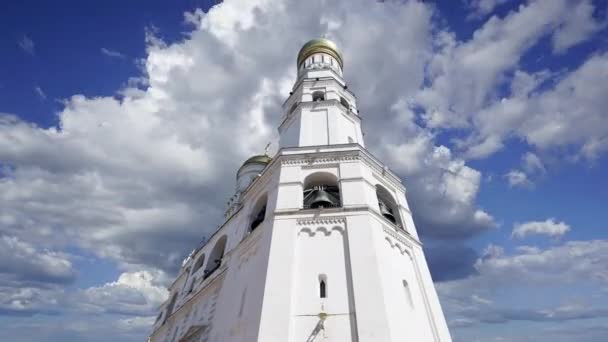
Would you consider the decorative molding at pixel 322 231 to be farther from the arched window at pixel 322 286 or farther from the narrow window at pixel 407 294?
the narrow window at pixel 407 294

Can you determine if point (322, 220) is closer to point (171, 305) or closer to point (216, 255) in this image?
point (216, 255)

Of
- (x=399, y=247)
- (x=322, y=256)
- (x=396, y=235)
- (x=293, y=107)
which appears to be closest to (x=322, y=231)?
(x=322, y=256)

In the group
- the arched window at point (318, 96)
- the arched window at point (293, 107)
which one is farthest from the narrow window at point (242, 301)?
the arched window at point (318, 96)

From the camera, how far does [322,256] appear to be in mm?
13188

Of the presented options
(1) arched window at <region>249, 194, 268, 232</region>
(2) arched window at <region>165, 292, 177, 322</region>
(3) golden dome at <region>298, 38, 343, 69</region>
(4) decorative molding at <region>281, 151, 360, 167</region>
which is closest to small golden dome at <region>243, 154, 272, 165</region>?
(3) golden dome at <region>298, 38, 343, 69</region>

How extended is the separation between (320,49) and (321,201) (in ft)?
53.1

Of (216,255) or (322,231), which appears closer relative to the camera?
(322,231)

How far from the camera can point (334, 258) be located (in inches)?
514

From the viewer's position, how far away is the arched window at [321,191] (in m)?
15.3

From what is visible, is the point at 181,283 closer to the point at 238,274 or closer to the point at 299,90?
the point at 238,274

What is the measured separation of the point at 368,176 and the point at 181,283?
19.4 meters

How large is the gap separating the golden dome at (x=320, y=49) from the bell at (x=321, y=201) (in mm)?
15410

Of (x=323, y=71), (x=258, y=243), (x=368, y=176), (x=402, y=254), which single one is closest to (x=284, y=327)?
(x=258, y=243)

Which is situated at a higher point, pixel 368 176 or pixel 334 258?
pixel 368 176
